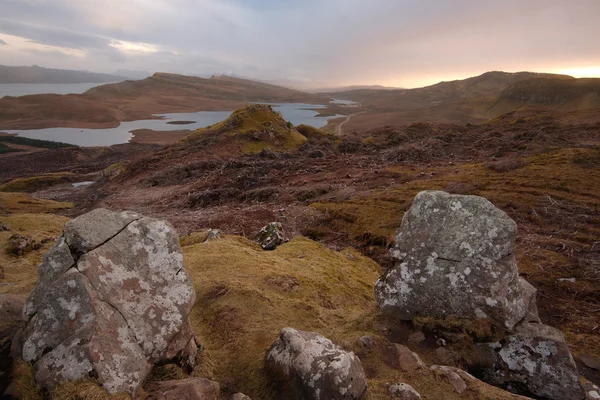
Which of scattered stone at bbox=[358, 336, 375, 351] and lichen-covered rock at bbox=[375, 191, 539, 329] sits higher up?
lichen-covered rock at bbox=[375, 191, 539, 329]

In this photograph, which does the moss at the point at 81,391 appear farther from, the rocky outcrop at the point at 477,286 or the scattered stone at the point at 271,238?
the scattered stone at the point at 271,238

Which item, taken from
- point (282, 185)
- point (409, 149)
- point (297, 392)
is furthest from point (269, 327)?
point (409, 149)

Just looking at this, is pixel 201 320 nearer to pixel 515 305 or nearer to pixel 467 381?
pixel 467 381

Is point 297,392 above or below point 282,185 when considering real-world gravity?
above

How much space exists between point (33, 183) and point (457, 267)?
226ft

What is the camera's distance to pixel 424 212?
9.35 meters

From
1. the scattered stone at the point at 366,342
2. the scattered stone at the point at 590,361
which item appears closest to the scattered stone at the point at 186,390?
the scattered stone at the point at 366,342

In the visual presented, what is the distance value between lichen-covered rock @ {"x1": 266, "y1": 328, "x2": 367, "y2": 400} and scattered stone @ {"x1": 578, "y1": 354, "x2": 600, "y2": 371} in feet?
28.0

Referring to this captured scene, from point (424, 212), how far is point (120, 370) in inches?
316

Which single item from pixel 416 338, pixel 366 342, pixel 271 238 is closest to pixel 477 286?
pixel 416 338

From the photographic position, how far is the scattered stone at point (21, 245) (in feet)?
48.3

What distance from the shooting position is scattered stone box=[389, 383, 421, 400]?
6109mm

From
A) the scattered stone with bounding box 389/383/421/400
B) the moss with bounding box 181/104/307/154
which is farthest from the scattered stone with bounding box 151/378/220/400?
the moss with bounding box 181/104/307/154

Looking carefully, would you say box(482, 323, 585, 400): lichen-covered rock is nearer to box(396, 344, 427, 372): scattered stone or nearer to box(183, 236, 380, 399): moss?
box(396, 344, 427, 372): scattered stone
